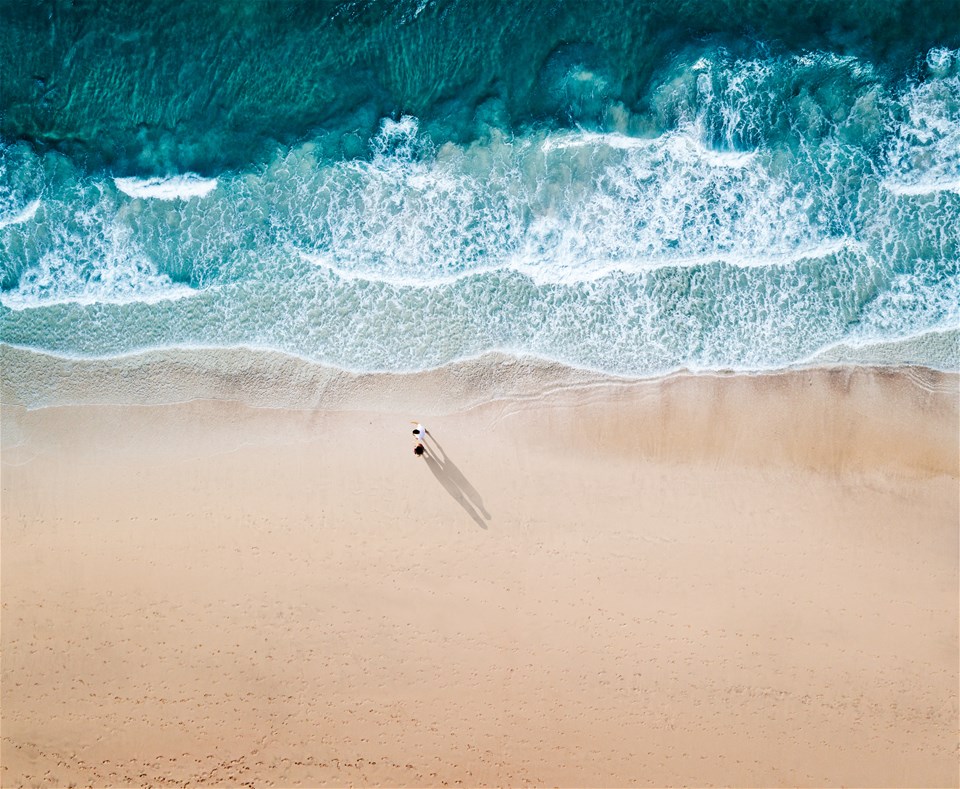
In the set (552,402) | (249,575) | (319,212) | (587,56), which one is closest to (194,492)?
(249,575)

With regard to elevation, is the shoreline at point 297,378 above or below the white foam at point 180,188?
below

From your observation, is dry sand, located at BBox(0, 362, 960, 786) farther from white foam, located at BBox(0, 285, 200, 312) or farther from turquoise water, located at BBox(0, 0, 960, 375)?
white foam, located at BBox(0, 285, 200, 312)

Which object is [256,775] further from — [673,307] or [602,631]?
[673,307]

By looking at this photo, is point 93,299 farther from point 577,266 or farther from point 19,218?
point 577,266

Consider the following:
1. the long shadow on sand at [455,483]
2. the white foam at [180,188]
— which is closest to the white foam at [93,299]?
the white foam at [180,188]

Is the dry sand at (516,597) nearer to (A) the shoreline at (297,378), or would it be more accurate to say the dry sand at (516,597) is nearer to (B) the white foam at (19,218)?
(A) the shoreline at (297,378)

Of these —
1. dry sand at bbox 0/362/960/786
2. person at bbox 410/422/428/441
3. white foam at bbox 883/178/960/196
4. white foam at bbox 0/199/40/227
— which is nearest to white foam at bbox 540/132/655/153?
white foam at bbox 883/178/960/196
